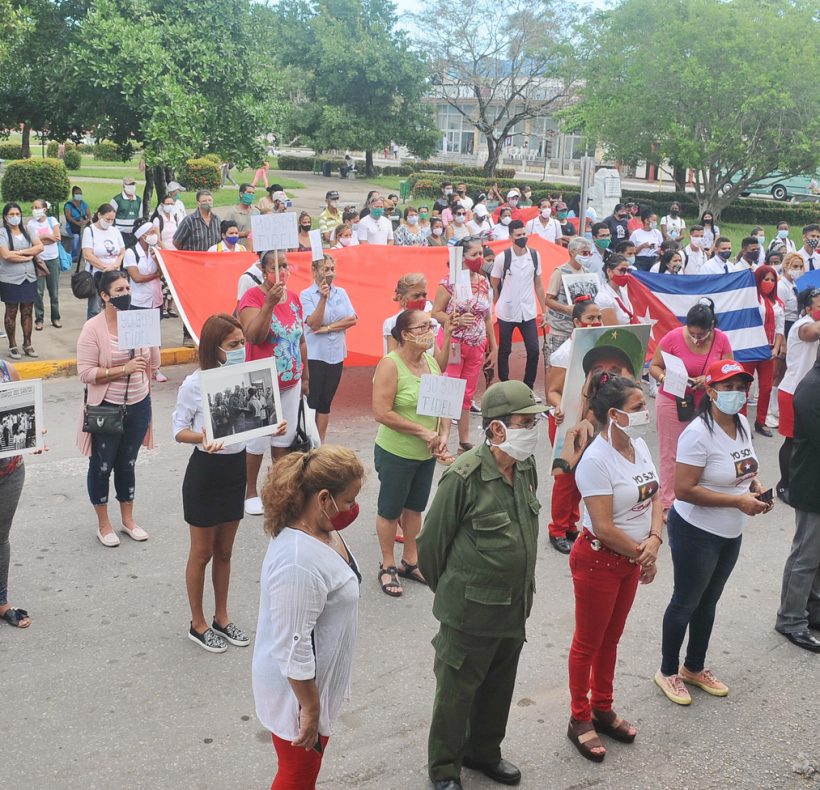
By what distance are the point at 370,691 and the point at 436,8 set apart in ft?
151

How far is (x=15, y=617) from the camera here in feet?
18.7

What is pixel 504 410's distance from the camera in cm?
425

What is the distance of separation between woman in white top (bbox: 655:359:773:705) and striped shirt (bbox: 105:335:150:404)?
371 cm

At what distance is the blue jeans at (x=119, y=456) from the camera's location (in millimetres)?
6648

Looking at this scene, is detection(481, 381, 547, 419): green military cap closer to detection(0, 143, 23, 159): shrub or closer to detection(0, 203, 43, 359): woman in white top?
detection(0, 203, 43, 359): woman in white top

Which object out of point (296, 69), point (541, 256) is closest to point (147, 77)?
point (541, 256)

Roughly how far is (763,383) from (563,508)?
4414 mm

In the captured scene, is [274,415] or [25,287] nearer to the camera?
[274,415]

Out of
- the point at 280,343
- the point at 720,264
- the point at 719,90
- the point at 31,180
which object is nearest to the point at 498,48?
the point at 719,90

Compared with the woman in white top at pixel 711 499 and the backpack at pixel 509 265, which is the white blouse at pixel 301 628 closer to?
the woman in white top at pixel 711 499

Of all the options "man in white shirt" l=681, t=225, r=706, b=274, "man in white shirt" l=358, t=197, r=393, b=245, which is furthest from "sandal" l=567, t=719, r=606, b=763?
"man in white shirt" l=358, t=197, r=393, b=245

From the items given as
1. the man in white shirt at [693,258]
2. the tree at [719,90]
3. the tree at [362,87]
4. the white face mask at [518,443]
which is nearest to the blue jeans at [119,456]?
the white face mask at [518,443]

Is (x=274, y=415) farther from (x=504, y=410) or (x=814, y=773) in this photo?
(x=814, y=773)

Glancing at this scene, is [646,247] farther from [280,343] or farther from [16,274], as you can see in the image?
[280,343]
